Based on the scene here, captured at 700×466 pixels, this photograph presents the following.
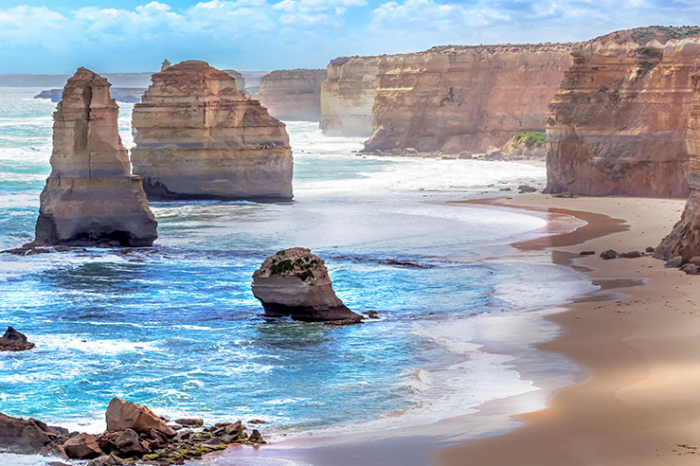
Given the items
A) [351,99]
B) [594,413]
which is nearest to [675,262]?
[594,413]

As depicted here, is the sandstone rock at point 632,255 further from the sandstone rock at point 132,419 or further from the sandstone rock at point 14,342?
the sandstone rock at point 132,419

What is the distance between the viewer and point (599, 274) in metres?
20.9

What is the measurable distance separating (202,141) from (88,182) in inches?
482

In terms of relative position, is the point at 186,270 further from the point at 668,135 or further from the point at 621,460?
the point at 668,135

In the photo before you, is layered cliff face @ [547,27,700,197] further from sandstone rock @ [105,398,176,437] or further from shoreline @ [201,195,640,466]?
sandstone rock @ [105,398,176,437]

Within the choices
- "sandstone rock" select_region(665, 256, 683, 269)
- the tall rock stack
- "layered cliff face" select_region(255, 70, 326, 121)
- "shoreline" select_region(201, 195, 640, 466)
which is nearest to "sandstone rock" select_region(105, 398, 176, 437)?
"shoreline" select_region(201, 195, 640, 466)

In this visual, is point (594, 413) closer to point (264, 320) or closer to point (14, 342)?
point (264, 320)

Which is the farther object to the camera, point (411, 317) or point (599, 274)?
point (599, 274)

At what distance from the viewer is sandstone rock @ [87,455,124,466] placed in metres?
9.12

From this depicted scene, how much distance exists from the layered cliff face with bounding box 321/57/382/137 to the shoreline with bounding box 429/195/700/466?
261 feet

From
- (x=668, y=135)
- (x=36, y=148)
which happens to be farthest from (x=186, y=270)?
(x=36, y=148)

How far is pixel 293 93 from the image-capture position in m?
126

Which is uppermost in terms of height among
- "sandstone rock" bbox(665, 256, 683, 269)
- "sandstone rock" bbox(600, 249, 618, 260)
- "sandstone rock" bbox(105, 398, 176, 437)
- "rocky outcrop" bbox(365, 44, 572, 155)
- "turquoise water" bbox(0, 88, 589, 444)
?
"rocky outcrop" bbox(365, 44, 572, 155)

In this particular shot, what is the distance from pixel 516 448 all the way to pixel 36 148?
195 feet
